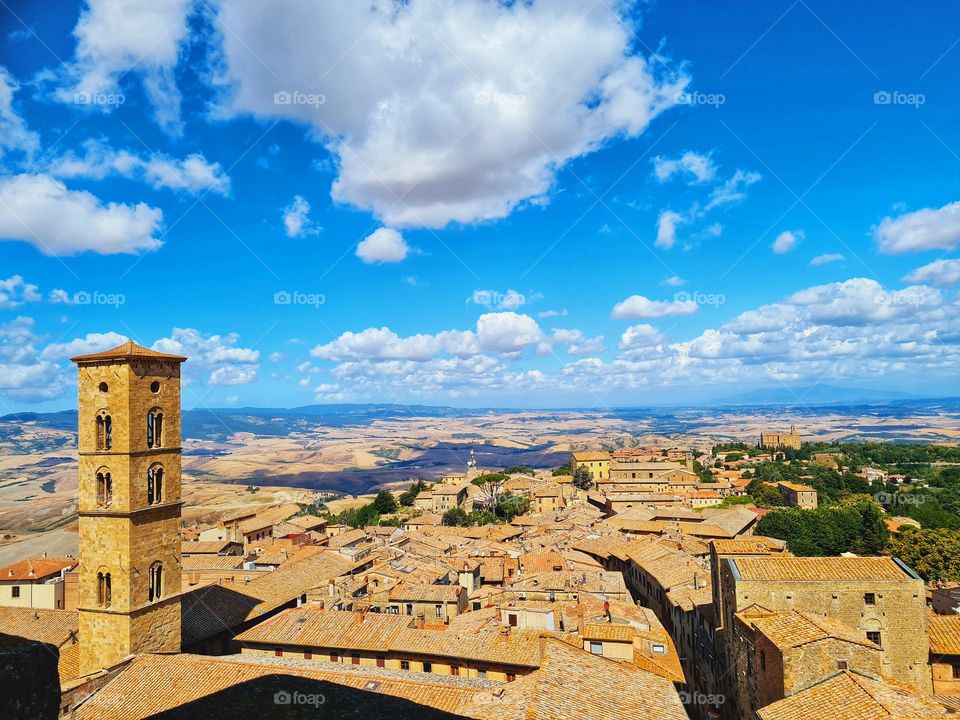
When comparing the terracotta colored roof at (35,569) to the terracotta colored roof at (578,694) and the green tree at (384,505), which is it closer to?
the terracotta colored roof at (578,694)

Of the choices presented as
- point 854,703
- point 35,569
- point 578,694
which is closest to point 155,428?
point 578,694

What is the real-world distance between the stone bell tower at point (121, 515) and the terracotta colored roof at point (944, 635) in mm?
27942

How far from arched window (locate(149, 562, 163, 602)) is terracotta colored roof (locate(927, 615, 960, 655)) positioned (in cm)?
2789

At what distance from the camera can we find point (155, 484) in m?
23.8

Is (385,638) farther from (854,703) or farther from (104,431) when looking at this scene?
(854,703)

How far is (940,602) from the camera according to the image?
33312 millimetres

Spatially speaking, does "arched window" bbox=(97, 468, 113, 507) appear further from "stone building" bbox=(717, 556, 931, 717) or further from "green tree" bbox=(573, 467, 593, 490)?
"green tree" bbox=(573, 467, 593, 490)

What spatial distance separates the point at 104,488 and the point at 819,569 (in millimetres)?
25097

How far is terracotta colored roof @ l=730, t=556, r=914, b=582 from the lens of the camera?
20.5 meters

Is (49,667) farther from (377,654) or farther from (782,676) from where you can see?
(377,654)

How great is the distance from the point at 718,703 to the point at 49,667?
925 inches

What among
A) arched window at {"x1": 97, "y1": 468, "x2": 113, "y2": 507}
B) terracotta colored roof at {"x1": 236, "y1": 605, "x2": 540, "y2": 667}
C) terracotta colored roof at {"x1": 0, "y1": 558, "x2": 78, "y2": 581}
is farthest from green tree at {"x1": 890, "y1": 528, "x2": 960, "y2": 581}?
terracotta colored roof at {"x1": 0, "y1": 558, "x2": 78, "y2": 581}

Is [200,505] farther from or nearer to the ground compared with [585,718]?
nearer to the ground

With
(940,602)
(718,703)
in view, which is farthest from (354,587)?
(940,602)
